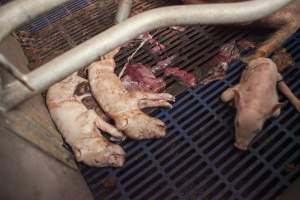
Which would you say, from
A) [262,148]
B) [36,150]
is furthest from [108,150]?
[262,148]

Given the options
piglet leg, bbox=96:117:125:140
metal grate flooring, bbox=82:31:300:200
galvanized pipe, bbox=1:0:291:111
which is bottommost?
metal grate flooring, bbox=82:31:300:200

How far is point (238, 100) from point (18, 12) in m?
1.58

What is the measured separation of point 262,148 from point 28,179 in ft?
5.20

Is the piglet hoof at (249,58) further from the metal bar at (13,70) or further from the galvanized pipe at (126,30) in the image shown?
the metal bar at (13,70)

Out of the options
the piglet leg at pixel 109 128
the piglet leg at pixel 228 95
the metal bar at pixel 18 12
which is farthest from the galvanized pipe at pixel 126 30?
the piglet leg at pixel 109 128

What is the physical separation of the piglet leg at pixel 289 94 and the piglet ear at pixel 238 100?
15.4 inches

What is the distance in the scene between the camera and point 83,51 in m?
1.26

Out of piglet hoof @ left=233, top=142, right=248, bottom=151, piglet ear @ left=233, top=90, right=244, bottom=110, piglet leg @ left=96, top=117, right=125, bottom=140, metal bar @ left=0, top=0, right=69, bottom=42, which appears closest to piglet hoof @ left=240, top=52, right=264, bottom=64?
piglet ear @ left=233, top=90, right=244, bottom=110

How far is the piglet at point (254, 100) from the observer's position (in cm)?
205

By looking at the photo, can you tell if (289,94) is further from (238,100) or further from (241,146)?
(241,146)

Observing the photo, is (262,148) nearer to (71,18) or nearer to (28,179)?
(28,179)

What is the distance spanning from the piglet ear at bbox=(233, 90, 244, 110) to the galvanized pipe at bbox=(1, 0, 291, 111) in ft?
2.58

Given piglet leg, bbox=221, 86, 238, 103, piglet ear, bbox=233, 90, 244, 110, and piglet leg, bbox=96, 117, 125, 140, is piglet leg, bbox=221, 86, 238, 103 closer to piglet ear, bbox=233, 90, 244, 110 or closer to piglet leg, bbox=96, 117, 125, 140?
piglet ear, bbox=233, 90, 244, 110

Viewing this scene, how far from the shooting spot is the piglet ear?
2139 mm
